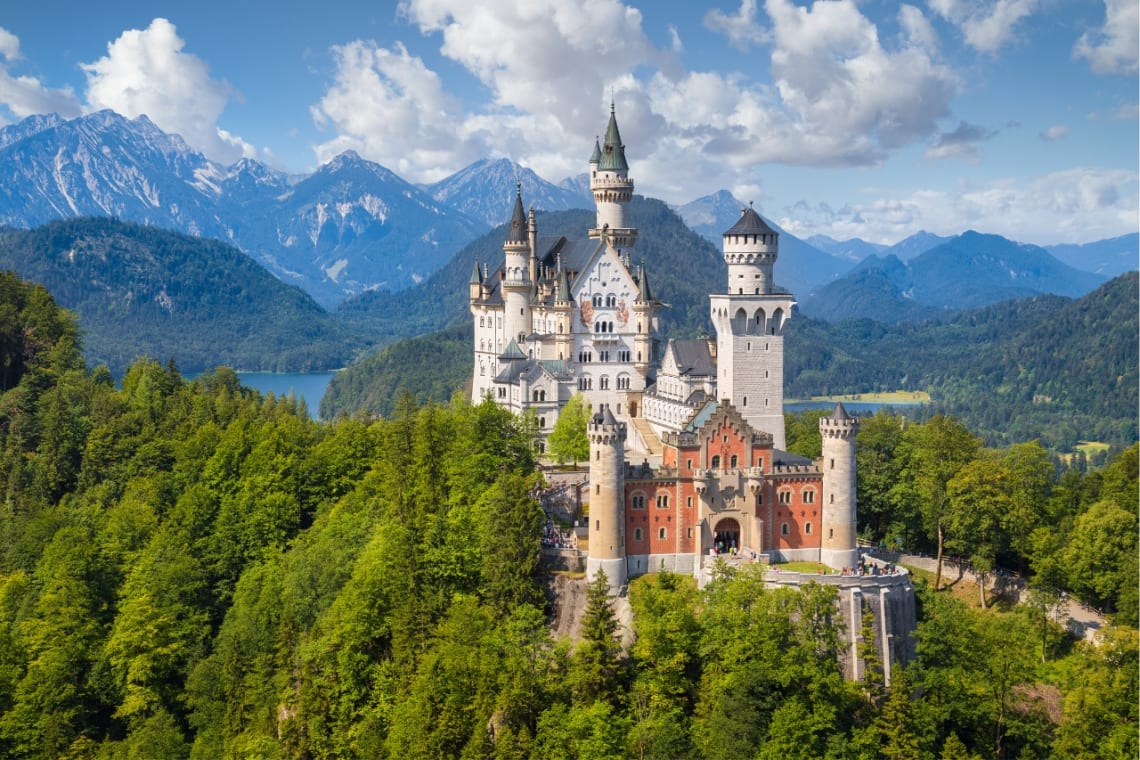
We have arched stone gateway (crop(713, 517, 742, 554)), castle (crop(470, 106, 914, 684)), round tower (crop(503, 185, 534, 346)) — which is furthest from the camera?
round tower (crop(503, 185, 534, 346))

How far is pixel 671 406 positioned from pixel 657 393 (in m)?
5.12

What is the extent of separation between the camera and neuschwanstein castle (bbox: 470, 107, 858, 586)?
63875 millimetres

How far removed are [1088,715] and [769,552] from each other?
672 inches

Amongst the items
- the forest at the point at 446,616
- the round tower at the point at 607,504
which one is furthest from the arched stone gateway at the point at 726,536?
the round tower at the point at 607,504

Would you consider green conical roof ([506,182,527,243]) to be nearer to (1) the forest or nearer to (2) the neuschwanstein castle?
(2) the neuschwanstein castle

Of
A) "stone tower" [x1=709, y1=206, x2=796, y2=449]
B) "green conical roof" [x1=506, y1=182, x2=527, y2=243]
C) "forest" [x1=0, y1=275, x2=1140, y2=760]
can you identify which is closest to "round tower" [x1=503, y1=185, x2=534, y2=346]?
"green conical roof" [x1=506, y1=182, x2=527, y2=243]

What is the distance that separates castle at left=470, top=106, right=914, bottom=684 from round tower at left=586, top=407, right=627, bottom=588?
71 millimetres

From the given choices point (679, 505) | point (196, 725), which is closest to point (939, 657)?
point (679, 505)

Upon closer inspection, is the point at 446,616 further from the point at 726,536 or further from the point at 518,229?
the point at 518,229

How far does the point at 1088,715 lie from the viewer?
182ft

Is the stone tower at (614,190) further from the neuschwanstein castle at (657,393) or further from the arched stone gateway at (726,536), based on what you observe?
the arched stone gateway at (726,536)

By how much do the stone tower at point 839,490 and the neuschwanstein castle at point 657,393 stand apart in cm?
7

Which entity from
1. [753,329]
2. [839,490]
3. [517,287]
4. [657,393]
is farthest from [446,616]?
[517,287]

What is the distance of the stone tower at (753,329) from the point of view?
7581 centimetres
